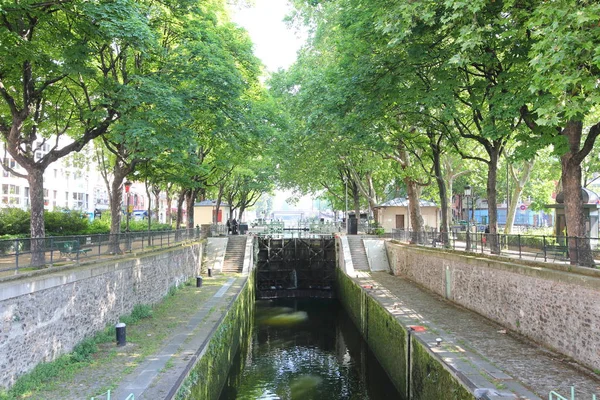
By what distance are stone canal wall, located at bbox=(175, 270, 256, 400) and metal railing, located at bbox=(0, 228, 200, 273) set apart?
459cm

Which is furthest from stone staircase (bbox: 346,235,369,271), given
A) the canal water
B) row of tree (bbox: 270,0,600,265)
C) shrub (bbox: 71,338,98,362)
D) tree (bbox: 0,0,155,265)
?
shrub (bbox: 71,338,98,362)

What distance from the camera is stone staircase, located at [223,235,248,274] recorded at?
98.3 feet

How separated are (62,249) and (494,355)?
12.0 meters

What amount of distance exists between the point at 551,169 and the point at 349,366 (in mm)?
22651

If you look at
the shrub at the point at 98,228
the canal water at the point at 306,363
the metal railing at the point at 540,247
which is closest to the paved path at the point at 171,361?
the canal water at the point at 306,363

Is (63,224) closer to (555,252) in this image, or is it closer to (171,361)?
(171,361)

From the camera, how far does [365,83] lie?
53.7 ft

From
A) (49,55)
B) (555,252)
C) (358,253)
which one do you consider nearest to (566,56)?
(555,252)

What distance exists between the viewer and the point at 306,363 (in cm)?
1889

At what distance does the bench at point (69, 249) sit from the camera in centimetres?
1207

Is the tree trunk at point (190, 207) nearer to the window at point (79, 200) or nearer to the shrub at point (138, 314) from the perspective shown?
the shrub at point (138, 314)

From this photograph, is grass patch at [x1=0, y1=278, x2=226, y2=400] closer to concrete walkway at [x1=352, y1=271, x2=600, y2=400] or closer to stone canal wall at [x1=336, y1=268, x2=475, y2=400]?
stone canal wall at [x1=336, y1=268, x2=475, y2=400]

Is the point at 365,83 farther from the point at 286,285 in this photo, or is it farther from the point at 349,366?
the point at 286,285

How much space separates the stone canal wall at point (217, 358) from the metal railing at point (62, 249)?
181 inches
